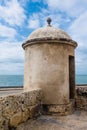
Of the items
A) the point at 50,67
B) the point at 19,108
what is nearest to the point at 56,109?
the point at 50,67

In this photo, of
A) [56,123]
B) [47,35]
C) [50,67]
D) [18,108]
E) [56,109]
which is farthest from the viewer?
[47,35]

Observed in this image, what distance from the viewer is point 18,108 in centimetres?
507

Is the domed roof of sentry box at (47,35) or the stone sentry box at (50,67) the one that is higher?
the domed roof of sentry box at (47,35)

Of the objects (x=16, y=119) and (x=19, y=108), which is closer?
(x=16, y=119)

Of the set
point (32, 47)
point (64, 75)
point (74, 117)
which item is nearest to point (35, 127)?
point (74, 117)

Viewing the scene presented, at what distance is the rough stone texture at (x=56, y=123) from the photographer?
202 inches

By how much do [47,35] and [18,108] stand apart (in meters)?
2.91

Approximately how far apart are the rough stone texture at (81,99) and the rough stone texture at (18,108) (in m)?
2.04

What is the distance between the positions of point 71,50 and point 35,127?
3302 mm

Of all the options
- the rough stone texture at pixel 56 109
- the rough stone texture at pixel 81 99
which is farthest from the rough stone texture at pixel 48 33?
the rough stone texture at pixel 56 109

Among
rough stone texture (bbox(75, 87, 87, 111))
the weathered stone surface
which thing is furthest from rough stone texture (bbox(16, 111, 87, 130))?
rough stone texture (bbox(75, 87, 87, 111))

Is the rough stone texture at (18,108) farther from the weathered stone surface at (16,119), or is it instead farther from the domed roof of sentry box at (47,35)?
the domed roof of sentry box at (47,35)

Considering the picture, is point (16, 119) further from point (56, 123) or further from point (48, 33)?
point (48, 33)

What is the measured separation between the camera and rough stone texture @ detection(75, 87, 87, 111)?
7777 mm
